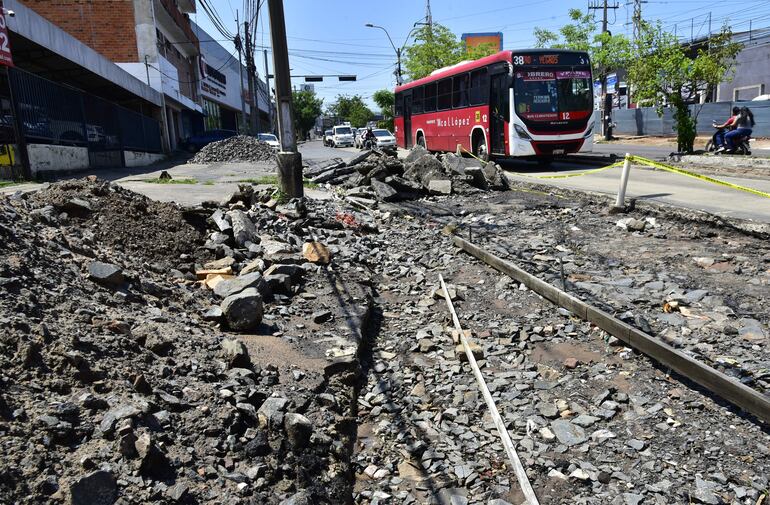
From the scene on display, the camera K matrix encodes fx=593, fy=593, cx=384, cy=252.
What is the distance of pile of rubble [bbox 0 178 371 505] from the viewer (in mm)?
2867

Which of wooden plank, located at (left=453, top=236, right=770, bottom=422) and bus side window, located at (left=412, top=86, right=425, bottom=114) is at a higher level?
bus side window, located at (left=412, top=86, right=425, bottom=114)

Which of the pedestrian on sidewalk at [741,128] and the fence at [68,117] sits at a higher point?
the fence at [68,117]

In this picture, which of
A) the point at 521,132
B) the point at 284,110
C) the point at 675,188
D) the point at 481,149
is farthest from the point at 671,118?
the point at 284,110

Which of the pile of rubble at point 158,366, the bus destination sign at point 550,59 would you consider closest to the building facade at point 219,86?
the bus destination sign at point 550,59

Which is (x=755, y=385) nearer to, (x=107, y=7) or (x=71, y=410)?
(x=71, y=410)

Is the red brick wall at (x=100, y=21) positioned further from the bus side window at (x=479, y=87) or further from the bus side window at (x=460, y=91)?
the bus side window at (x=479, y=87)

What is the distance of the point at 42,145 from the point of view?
16250 millimetres

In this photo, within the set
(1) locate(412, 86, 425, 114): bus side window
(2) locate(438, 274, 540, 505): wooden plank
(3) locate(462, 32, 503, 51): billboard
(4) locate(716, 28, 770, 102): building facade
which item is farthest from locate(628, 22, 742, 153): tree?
(3) locate(462, 32, 503, 51): billboard

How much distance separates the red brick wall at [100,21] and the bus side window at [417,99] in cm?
1810

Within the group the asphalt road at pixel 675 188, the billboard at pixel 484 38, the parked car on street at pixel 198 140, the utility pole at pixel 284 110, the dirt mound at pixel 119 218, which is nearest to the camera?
the dirt mound at pixel 119 218

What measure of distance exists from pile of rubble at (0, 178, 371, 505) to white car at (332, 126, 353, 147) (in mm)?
49206

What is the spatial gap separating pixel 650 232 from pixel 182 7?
4872 cm

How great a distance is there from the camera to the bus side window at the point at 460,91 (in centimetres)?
2073

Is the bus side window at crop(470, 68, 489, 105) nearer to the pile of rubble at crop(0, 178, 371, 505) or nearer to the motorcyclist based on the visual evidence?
the motorcyclist
